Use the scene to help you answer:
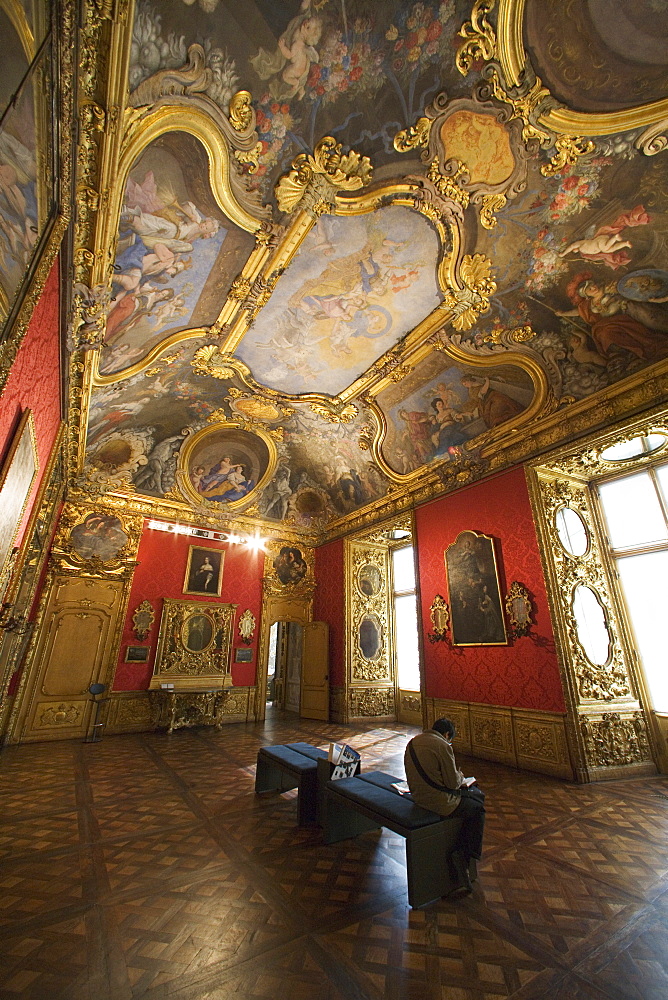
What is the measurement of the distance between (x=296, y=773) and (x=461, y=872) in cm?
223

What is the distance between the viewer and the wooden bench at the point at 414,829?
3272 millimetres

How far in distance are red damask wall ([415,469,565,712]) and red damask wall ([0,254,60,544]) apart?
26.6ft

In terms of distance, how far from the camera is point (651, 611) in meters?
7.86

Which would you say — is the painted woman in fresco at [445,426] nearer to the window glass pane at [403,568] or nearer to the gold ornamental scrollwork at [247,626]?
the window glass pane at [403,568]

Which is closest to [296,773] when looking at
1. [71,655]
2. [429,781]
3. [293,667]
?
[429,781]

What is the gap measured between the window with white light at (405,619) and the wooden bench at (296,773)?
7231mm

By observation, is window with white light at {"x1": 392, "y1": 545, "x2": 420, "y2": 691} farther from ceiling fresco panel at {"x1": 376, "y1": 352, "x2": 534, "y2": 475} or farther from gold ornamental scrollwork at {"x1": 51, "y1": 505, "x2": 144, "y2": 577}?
gold ornamental scrollwork at {"x1": 51, "y1": 505, "x2": 144, "y2": 577}

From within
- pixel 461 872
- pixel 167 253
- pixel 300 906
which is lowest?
pixel 300 906

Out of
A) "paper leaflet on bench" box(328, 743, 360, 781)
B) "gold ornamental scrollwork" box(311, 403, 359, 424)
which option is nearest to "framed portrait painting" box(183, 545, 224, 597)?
"gold ornamental scrollwork" box(311, 403, 359, 424)

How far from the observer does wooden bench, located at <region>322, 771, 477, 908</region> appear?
129 inches

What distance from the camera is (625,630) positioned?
7988mm

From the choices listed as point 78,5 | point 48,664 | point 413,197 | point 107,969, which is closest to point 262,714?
point 48,664

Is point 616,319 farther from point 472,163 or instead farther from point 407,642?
point 407,642

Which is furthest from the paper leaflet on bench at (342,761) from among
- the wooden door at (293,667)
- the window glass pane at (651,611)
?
the wooden door at (293,667)
